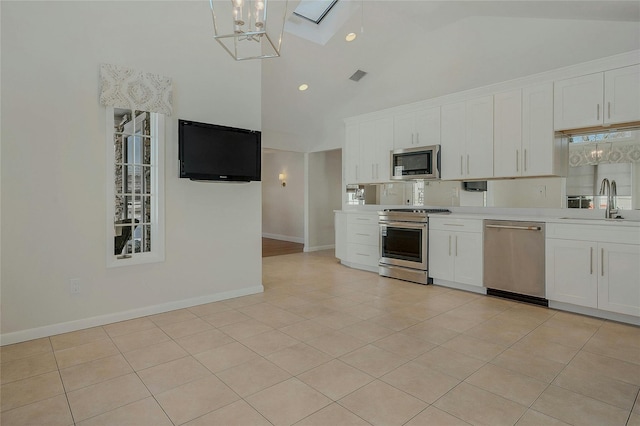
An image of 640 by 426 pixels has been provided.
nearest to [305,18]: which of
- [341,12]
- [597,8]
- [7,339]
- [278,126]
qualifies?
[341,12]

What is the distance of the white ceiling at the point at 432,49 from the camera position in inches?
143

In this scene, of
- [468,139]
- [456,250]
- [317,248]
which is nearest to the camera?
[456,250]

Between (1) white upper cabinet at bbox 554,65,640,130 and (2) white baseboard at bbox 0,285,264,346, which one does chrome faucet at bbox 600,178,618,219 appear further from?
(2) white baseboard at bbox 0,285,264,346

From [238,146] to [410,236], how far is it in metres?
2.63

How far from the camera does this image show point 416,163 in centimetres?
512

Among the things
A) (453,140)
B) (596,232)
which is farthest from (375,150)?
(596,232)

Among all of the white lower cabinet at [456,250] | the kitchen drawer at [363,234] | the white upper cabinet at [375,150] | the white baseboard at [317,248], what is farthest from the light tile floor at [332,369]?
the white baseboard at [317,248]

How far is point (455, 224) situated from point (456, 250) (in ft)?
1.09

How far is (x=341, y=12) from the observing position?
4.57 m

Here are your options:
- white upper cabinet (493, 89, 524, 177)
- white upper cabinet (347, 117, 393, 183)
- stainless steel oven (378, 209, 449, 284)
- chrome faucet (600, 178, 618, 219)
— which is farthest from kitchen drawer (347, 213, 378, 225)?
chrome faucet (600, 178, 618, 219)

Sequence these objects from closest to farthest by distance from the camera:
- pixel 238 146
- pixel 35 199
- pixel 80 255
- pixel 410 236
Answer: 1. pixel 35 199
2. pixel 80 255
3. pixel 238 146
4. pixel 410 236

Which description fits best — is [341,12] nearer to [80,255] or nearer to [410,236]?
[410,236]

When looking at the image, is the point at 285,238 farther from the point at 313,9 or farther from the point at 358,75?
the point at 313,9

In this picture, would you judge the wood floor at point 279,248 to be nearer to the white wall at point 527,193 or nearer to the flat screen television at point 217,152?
the flat screen television at point 217,152
